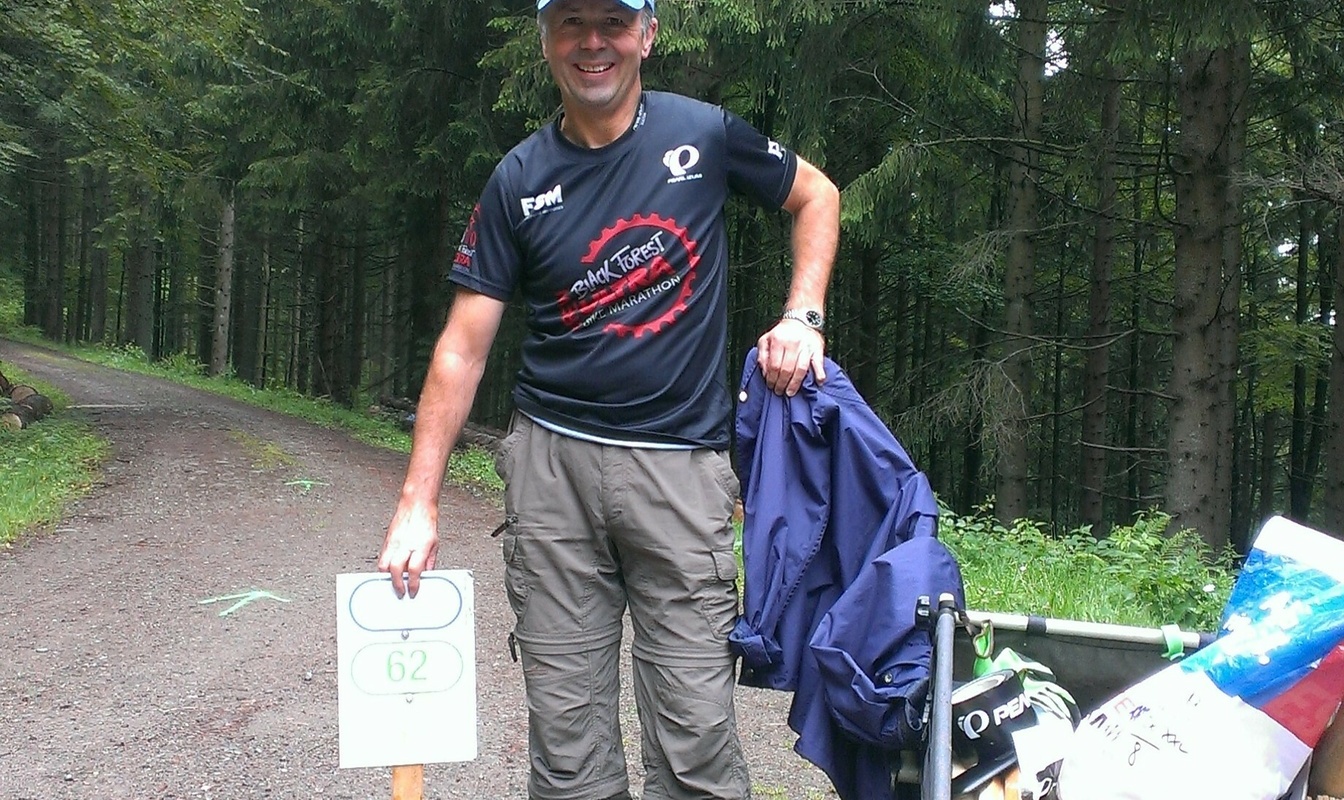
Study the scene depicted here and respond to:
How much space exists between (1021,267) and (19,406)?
1297 centimetres

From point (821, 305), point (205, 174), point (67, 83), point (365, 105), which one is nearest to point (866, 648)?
point (821, 305)

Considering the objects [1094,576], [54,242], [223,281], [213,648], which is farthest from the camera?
[54,242]

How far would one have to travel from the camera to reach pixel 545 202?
2.55 meters

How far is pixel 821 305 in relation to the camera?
8.74ft

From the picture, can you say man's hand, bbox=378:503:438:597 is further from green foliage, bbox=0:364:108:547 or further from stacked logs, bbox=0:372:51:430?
stacked logs, bbox=0:372:51:430

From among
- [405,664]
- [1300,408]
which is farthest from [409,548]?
[1300,408]

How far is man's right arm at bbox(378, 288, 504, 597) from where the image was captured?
2465 mm

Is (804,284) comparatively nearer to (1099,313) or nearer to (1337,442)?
(1337,442)

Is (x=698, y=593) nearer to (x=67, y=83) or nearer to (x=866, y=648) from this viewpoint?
(x=866, y=648)

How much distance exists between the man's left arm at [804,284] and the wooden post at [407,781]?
1146 millimetres

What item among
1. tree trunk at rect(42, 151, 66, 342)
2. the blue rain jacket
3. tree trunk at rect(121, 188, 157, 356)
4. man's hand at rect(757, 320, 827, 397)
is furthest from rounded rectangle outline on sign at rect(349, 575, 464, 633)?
tree trunk at rect(121, 188, 157, 356)

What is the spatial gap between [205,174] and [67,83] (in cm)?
487

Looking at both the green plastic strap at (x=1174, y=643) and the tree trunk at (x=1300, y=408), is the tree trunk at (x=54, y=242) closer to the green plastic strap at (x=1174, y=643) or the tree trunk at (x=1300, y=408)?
the tree trunk at (x=1300, y=408)

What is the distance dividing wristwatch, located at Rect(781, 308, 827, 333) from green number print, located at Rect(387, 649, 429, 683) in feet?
3.65
